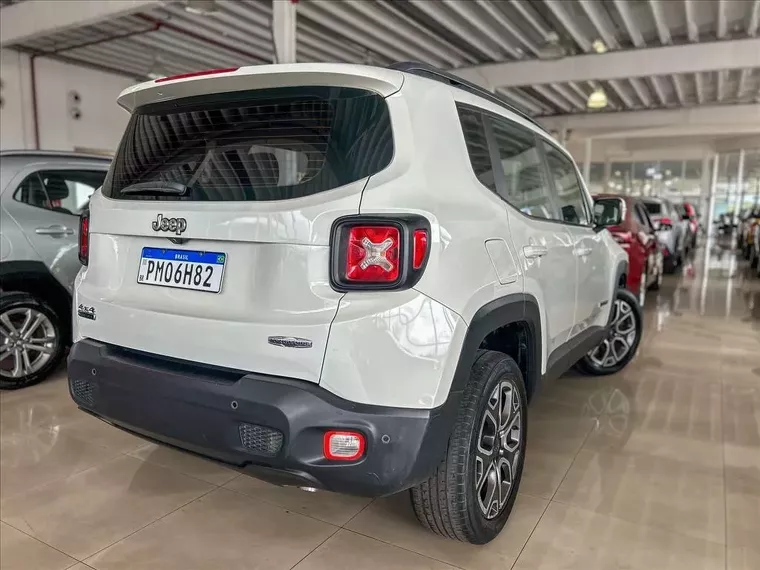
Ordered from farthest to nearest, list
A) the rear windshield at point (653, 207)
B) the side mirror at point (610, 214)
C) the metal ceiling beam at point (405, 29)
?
the rear windshield at point (653, 207)
the metal ceiling beam at point (405, 29)
the side mirror at point (610, 214)

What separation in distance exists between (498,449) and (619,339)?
263 centimetres

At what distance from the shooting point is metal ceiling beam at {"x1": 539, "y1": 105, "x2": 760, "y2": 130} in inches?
573

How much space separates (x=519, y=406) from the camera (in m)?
2.25

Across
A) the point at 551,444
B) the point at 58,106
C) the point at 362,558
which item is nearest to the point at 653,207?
the point at 551,444

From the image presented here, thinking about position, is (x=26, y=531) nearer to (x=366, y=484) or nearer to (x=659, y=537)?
(x=366, y=484)

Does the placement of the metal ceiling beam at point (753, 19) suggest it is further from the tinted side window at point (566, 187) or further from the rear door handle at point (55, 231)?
the rear door handle at point (55, 231)

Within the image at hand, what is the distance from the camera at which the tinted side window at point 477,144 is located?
202cm

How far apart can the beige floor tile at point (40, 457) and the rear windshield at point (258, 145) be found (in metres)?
1.43

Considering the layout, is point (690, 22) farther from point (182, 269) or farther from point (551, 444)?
point (182, 269)

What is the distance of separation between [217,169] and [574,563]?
5.98ft

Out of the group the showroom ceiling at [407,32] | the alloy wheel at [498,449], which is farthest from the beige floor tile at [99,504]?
the showroom ceiling at [407,32]

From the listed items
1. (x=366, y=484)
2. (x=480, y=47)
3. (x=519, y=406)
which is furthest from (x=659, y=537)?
(x=480, y=47)

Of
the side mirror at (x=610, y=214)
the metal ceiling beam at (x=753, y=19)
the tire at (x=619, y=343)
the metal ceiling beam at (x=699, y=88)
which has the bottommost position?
the tire at (x=619, y=343)

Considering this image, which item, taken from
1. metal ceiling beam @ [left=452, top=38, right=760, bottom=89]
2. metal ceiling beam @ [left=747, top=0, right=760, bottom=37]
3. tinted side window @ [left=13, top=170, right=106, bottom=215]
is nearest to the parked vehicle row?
tinted side window @ [left=13, top=170, right=106, bottom=215]
